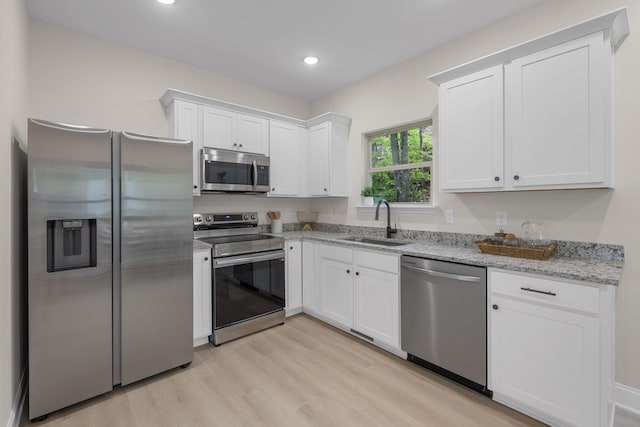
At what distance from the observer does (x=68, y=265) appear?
199 centimetres

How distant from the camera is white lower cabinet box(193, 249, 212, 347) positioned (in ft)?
9.00

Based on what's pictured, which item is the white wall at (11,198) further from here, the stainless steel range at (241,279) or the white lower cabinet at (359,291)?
the white lower cabinet at (359,291)

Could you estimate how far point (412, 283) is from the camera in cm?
243

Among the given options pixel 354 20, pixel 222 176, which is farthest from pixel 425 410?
pixel 354 20

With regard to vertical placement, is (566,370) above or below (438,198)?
below

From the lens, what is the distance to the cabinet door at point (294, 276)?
3.41 meters

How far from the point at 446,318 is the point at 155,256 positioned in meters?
2.22

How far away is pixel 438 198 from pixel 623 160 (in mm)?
1299

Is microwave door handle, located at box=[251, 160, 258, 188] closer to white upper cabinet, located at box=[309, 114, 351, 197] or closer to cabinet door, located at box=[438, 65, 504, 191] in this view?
white upper cabinet, located at box=[309, 114, 351, 197]

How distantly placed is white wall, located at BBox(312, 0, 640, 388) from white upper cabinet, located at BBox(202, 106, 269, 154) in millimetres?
1437

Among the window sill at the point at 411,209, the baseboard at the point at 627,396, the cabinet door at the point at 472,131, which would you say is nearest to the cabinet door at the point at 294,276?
the window sill at the point at 411,209

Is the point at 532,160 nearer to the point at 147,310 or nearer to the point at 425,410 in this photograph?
the point at 425,410

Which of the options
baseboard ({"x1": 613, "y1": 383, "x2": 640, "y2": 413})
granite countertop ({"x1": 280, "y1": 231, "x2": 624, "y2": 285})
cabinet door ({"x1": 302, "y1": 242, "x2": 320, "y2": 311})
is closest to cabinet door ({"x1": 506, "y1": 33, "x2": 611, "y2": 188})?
granite countertop ({"x1": 280, "y1": 231, "x2": 624, "y2": 285})

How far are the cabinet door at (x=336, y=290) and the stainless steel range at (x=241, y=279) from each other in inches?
17.5
